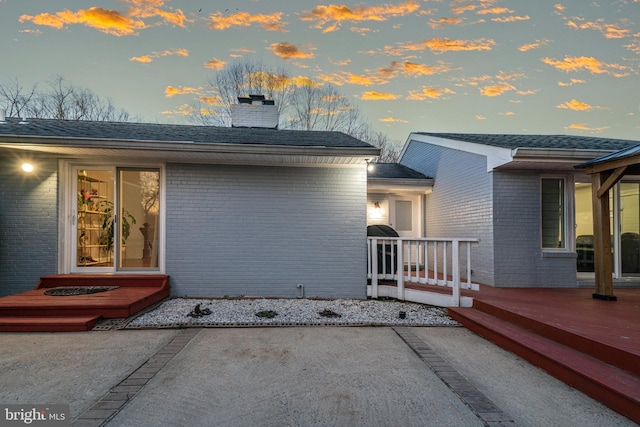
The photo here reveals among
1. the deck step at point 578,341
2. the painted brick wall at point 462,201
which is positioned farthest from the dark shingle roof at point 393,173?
the deck step at point 578,341

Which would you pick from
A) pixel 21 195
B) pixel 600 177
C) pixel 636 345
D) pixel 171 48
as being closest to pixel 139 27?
pixel 171 48

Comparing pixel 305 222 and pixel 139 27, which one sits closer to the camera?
pixel 305 222

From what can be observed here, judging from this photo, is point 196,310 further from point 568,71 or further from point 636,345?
point 568,71

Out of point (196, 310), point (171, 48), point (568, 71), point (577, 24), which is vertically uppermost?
point (171, 48)

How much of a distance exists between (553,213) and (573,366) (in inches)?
183

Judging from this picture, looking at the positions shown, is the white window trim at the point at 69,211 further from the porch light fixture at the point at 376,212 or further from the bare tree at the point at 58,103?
the bare tree at the point at 58,103

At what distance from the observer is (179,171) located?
18.2 ft

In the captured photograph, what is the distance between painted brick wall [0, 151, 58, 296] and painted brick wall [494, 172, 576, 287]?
27.0 ft

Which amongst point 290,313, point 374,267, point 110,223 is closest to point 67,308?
point 110,223

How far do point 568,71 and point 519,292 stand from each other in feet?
23.2

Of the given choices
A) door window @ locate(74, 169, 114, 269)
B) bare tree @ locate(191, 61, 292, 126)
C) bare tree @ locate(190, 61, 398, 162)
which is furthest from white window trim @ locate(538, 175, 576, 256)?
bare tree @ locate(191, 61, 292, 126)

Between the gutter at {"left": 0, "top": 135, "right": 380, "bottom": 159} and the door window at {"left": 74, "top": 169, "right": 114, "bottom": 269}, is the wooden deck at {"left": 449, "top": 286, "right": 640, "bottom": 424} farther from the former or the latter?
the door window at {"left": 74, "top": 169, "right": 114, "bottom": 269}

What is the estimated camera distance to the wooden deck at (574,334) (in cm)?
238

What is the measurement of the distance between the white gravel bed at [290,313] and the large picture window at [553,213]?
121 inches
